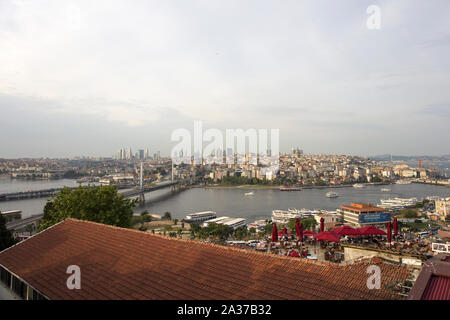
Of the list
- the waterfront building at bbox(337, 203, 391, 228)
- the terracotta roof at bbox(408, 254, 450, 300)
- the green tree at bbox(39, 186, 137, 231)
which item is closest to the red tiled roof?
the terracotta roof at bbox(408, 254, 450, 300)

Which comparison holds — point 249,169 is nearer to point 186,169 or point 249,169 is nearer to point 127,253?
point 186,169

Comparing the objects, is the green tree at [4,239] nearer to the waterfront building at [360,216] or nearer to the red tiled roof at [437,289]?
the red tiled roof at [437,289]

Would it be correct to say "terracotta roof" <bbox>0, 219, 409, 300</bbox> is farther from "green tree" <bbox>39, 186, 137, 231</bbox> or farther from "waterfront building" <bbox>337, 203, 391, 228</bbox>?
"waterfront building" <bbox>337, 203, 391, 228</bbox>

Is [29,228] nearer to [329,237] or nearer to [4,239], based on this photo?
[4,239]

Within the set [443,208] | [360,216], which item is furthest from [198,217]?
[443,208]
